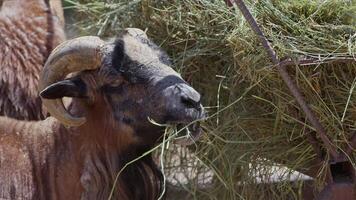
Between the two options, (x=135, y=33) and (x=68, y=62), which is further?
(x=135, y=33)

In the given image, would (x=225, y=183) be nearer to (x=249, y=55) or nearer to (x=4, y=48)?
(x=249, y=55)

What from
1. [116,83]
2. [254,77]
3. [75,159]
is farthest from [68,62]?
[254,77]

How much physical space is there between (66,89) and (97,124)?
27 centimetres

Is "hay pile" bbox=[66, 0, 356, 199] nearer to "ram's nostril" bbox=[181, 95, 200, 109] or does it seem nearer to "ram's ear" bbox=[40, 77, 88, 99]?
"ram's nostril" bbox=[181, 95, 200, 109]

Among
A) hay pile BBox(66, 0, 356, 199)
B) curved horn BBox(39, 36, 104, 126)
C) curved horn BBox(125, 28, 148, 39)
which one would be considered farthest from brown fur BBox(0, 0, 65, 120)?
curved horn BBox(125, 28, 148, 39)

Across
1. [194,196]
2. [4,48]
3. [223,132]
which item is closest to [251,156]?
[223,132]

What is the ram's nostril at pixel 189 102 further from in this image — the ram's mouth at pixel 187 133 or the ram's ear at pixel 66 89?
the ram's ear at pixel 66 89

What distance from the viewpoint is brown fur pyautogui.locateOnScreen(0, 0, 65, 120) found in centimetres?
515

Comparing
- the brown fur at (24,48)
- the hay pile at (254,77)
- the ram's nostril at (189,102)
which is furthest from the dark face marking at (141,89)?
the brown fur at (24,48)

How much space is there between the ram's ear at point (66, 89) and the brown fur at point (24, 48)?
801 mm

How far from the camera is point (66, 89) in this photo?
4328 mm

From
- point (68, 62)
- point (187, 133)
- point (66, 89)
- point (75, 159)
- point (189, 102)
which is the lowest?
point (75, 159)

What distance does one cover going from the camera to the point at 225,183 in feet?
15.1

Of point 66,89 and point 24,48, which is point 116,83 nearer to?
point 66,89
